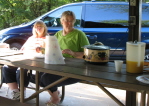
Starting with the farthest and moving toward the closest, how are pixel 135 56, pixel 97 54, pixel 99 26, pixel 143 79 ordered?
pixel 99 26
pixel 97 54
pixel 135 56
pixel 143 79

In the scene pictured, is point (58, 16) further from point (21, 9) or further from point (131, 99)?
point (21, 9)

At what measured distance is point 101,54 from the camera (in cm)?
189

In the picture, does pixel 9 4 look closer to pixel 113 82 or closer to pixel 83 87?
pixel 83 87

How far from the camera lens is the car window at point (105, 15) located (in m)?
4.80

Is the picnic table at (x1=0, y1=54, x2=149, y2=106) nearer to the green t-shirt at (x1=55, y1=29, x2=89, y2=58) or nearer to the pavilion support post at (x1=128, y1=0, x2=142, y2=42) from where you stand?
the green t-shirt at (x1=55, y1=29, x2=89, y2=58)

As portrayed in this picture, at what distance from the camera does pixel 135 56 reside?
154 cm

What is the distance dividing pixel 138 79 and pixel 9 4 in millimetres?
8168

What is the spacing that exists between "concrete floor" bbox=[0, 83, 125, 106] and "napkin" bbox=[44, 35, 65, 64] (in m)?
1.08

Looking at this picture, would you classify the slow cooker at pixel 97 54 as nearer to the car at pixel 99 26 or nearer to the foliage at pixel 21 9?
the car at pixel 99 26

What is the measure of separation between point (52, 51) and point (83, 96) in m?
1.45

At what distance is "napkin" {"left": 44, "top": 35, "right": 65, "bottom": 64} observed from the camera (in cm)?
194

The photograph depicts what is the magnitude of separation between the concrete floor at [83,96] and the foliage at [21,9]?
5648 mm

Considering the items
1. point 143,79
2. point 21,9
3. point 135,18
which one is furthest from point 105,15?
point 21,9

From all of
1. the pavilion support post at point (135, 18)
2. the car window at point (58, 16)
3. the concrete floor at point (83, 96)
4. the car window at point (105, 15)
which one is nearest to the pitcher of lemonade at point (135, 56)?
the pavilion support post at point (135, 18)
